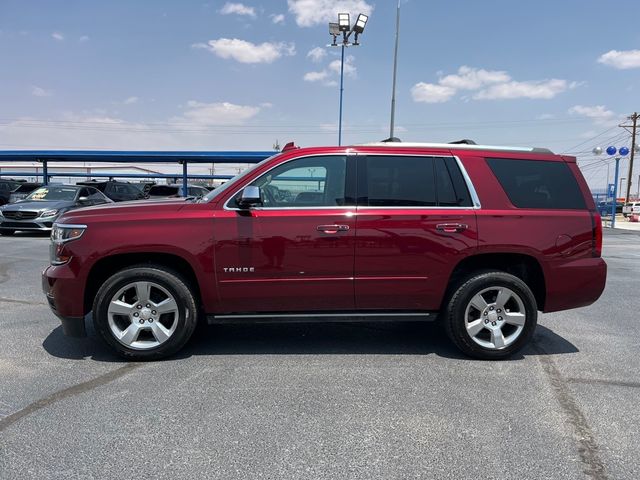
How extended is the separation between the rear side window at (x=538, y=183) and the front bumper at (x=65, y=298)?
3.92m

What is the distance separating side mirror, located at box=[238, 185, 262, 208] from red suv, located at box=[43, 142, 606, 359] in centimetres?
1

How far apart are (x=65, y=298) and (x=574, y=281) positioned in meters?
4.57

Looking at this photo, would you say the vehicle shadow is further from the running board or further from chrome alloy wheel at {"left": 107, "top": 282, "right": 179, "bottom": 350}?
the running board

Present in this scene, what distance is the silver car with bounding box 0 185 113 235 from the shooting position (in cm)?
1391

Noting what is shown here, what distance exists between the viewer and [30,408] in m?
3.42

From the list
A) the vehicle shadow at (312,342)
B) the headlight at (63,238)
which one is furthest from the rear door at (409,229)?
the headlight at (63,238)

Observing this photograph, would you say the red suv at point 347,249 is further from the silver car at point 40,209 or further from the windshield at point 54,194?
the windshield at point 54,194

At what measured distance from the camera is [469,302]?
14.6 feet

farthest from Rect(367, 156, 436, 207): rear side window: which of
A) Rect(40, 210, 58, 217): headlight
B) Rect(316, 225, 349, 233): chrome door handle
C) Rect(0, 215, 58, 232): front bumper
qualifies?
Rect(40, 210, 58, 217): headlight

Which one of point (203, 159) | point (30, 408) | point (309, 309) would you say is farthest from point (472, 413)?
point (203, 159)

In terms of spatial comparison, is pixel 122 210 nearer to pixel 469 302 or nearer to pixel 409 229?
pixel 409 229

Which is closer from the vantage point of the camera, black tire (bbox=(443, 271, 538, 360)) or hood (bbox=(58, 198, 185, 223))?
hood (bbox=(58, 198, 185, 223))

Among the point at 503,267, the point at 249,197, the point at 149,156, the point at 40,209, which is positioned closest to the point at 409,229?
the point at 503,267

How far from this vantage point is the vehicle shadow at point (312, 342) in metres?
4.65
